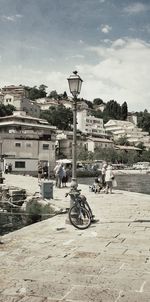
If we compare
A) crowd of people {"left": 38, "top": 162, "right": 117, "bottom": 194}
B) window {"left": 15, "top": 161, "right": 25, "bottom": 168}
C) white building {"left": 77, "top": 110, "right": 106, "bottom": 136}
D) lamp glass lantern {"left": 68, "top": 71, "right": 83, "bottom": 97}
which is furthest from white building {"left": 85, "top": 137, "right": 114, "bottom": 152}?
lamp glass lantern {"left": 68, "top": 71, "right": 83, "bottom": 97}

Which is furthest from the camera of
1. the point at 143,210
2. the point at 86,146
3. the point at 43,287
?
the point at 86,146

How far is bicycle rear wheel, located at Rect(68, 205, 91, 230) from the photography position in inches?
410

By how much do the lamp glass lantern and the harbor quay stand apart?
12.0 ft

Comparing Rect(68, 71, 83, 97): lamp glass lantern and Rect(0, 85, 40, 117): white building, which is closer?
Rect(68, 71, 83, 97): lamp glass lantern

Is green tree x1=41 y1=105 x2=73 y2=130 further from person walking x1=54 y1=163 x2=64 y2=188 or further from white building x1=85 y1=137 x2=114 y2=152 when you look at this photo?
person walking x1=54 y1=163 x2=64 y2=188

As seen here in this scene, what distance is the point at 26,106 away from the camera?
130 m

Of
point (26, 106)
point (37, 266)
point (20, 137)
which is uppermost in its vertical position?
point (26, 106)

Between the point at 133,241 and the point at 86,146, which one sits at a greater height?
the point at 86,146

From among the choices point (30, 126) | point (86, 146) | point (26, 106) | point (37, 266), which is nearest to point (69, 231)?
point (37, 266)

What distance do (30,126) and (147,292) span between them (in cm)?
7353

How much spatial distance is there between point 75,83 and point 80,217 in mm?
3615

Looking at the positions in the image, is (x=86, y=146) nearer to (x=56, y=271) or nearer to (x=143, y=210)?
(x=143, y=210)

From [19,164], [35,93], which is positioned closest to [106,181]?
[19,164]

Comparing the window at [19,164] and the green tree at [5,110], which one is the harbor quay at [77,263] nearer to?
the window at [19,164]
